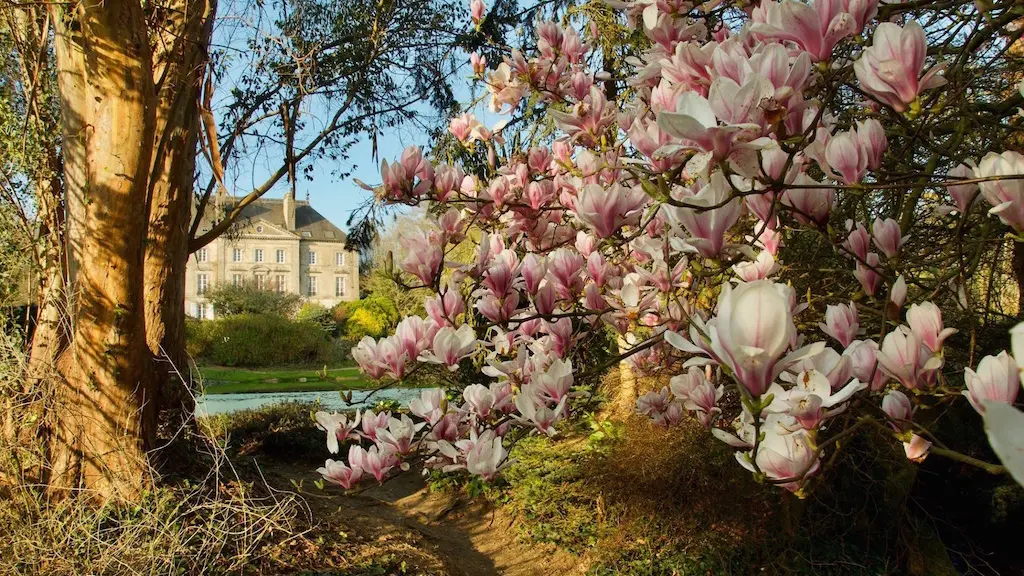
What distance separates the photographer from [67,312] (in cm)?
304

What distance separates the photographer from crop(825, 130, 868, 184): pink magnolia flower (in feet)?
3.27

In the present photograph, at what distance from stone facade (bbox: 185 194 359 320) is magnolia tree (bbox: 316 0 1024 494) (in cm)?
3088

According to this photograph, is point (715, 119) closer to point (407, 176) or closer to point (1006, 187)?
point (1006, 187)

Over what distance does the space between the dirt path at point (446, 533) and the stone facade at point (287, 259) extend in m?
27.7

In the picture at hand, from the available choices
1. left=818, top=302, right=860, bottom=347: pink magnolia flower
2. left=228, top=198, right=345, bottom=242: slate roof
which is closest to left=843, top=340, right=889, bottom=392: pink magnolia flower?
left=818, top=302, right=860, bottom=347: pink magnolia flower

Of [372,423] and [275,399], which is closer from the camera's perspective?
[372,423]

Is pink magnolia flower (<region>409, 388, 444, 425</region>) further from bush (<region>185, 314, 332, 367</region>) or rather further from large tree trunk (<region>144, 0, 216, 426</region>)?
bush (<region>185, 314, 332, 367</region>)

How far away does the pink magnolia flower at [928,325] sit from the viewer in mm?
989

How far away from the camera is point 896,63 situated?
2.82 feet

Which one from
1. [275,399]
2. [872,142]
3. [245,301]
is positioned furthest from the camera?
[245,301]

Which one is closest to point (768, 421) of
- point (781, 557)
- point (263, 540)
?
point (781, 557)

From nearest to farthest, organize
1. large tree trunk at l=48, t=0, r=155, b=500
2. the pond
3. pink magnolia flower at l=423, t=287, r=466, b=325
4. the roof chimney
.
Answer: pink magnolia flower at l=423, t=287, r=466, b=325 < large tree trunk at l=48, t=0, r=155, b=500 < the pond < the roof chimney

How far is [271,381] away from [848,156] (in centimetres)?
1257

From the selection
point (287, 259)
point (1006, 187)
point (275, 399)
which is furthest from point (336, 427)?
point (287, 259)
